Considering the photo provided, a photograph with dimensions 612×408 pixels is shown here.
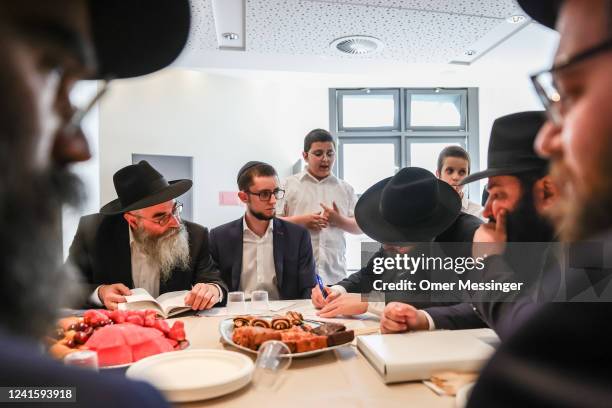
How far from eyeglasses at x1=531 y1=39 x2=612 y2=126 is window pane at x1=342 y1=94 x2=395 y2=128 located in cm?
607

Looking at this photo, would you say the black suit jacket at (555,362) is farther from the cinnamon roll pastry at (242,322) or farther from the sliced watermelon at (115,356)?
the cinnamon roll pastry at (242,322)

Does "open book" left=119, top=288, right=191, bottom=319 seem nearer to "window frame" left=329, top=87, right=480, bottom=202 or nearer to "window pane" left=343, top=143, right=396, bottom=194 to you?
"window frame" left=329, top=87, right=480, bottom=202

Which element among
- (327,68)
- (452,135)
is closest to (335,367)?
(327,68)

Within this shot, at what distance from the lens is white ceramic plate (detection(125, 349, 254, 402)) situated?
900 mm

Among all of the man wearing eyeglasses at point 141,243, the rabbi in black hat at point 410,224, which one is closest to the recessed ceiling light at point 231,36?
the man wearing eyeglasses at point 141,243

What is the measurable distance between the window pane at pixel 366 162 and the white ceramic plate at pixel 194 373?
5411 millimetres

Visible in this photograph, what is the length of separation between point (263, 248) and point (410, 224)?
1.21 m

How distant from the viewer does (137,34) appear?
1.64 feet

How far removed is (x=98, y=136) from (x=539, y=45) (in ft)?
Result: 14.7

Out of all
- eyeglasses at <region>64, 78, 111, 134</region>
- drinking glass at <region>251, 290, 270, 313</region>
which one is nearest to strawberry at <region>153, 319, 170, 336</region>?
drinking glass at <region>251, 290, 270, 313</region>

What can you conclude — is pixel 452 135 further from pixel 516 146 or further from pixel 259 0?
pixel 516 146

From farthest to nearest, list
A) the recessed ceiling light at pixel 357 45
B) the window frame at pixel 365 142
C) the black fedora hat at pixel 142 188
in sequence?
the window frame at pixel 365 142 → the recessed ceiling light at pixel 357 45 → the black fedora hat at pixel 142 188

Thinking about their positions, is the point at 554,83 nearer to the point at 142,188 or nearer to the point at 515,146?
the point at 515,146

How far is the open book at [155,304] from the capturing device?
175cm
